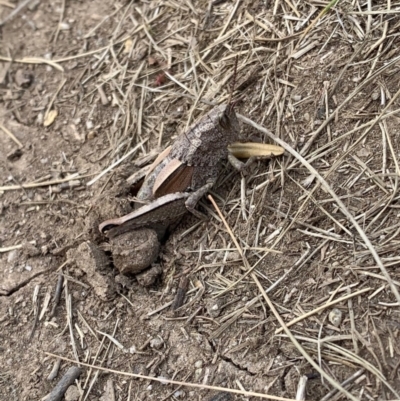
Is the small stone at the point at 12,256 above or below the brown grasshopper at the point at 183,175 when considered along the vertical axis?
below

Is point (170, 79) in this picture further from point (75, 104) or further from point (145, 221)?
point (145, 221)

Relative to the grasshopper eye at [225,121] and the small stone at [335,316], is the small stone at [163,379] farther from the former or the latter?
the grasshopper eye at [225,121]

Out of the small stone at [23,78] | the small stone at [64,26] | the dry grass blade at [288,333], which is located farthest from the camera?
the small stone at [64,26]

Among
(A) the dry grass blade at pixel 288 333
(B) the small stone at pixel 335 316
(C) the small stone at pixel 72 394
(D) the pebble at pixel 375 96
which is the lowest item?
(C) the small stone at pixel 72 394

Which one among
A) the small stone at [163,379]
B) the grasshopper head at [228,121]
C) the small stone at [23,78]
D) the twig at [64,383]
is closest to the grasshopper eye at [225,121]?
the grasshopper head at [228,121]

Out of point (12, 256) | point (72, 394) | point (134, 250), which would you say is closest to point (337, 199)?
point (134, 250)

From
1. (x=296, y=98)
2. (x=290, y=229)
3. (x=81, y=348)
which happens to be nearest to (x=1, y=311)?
(x=81, y=348)
